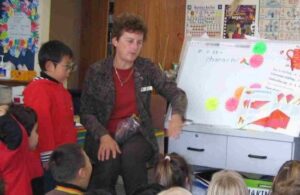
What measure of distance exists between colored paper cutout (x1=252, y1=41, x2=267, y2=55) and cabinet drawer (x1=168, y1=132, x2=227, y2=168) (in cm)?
50

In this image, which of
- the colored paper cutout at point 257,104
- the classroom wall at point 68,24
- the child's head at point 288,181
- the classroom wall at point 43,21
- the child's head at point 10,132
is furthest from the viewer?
the classroom wall at point 68,24

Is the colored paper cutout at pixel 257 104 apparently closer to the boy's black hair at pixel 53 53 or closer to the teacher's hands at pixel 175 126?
the teacher's hands at pixel 175 126

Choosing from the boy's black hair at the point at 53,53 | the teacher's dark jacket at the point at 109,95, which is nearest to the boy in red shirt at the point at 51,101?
the boy's black hair at the point at 53,53

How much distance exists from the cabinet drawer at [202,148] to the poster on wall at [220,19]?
181cm

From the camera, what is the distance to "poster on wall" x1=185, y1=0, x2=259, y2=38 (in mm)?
4188

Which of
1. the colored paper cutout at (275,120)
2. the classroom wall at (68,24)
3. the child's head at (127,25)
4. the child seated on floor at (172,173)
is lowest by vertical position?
the child seated on floor at (172,173)

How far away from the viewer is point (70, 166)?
6.42 feet

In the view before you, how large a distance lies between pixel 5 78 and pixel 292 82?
7.74 feet

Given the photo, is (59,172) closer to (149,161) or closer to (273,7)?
(149,161)

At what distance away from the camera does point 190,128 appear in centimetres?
261

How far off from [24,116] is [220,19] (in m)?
2.54

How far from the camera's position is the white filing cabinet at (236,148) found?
2398 millimetres

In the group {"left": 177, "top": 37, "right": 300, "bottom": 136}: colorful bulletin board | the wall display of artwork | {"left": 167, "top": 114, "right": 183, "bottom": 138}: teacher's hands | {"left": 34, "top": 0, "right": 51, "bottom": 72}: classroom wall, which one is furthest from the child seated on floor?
the wall display of artwork

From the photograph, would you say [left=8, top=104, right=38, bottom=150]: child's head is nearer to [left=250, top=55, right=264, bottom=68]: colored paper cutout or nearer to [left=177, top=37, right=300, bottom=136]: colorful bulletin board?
[left=177, top=37, right=300, bottom=136]: colorful bulletin board
